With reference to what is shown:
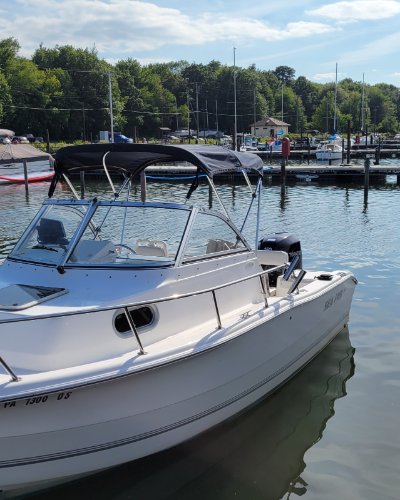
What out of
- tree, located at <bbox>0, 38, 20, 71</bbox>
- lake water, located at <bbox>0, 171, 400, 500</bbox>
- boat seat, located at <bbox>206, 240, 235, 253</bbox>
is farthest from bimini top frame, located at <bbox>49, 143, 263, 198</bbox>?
tree, located at <bbox>0, 38, 20, 71</bbox>

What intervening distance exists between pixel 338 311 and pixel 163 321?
3.73m

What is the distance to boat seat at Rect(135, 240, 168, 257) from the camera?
6.56 meters

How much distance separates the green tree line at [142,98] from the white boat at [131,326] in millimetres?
38957

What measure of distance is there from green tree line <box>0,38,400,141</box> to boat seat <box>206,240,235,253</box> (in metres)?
39.0

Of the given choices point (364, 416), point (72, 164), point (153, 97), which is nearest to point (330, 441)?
point (364, 416)

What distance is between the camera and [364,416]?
6777mm

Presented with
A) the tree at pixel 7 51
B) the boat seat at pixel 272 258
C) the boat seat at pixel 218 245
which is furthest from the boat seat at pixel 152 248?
the tree at pixel 7 51

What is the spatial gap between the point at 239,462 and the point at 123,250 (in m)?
2.56

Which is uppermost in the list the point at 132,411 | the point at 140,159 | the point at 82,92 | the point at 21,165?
the point at 82,92

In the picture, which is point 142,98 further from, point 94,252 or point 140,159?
point 94,252

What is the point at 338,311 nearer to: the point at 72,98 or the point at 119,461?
the point at 119,461

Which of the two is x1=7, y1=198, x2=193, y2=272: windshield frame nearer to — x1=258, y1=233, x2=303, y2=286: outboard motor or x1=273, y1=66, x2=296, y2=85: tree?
x1=258, y1=233, x2=303, y2=286: outboard motor

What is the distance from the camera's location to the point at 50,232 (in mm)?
6684

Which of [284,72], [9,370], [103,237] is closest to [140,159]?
[103,237]
